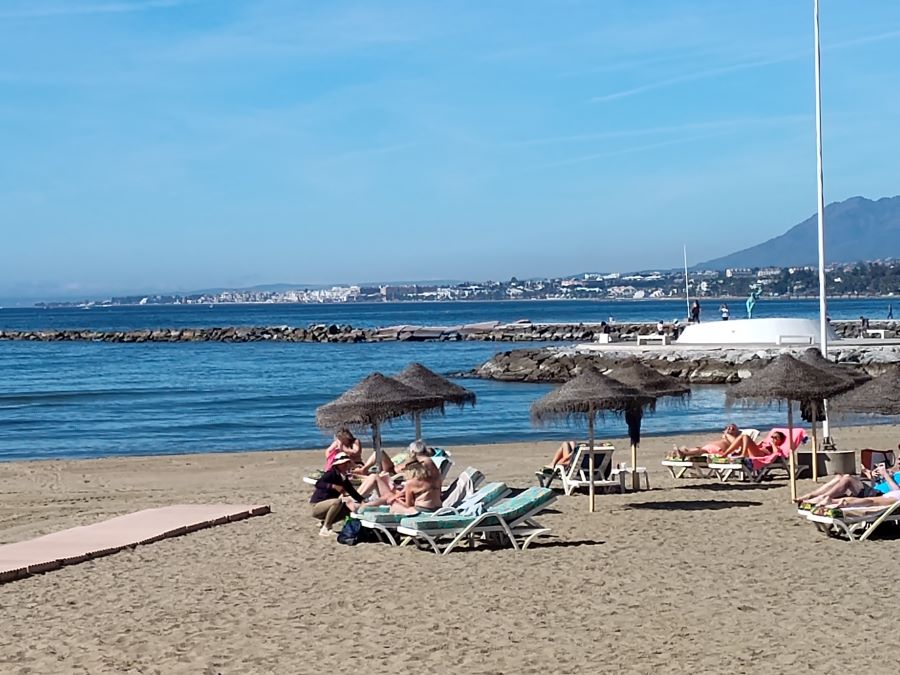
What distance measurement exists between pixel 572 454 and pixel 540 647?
8.19 meters

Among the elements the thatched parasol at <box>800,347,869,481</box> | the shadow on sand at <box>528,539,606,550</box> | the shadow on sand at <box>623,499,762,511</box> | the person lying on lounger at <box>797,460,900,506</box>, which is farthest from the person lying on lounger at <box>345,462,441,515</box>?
the thatched parasol at <box>800,347,869,481</box>

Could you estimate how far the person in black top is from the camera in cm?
1290

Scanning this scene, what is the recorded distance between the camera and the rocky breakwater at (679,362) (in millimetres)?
39875

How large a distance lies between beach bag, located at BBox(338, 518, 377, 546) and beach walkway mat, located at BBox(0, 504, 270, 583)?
5.88 feet

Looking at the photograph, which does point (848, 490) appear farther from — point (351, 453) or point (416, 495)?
point (351, 453)

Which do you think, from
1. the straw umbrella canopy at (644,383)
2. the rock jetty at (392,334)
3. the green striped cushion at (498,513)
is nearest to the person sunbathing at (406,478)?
the green striped cushion at (498,513)

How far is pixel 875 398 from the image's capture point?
15.2 m

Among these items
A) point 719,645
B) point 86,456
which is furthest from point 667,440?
point 719,645

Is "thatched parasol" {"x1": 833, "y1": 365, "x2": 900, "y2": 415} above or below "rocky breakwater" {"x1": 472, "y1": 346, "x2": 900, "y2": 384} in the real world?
above

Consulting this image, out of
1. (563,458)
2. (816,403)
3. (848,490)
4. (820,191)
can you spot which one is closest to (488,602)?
(848,490)

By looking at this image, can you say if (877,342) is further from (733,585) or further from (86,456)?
(733,585)

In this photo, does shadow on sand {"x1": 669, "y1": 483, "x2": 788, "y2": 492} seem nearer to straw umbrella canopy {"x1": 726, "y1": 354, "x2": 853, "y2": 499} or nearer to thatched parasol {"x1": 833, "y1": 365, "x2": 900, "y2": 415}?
straw umbrella canopy {"x1": 726, "y1": 354, "x2": 853, "y2": 499}

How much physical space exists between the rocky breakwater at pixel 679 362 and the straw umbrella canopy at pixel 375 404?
21.9 meters

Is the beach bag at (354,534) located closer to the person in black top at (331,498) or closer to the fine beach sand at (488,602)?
the fine beach sand at (488,602)
